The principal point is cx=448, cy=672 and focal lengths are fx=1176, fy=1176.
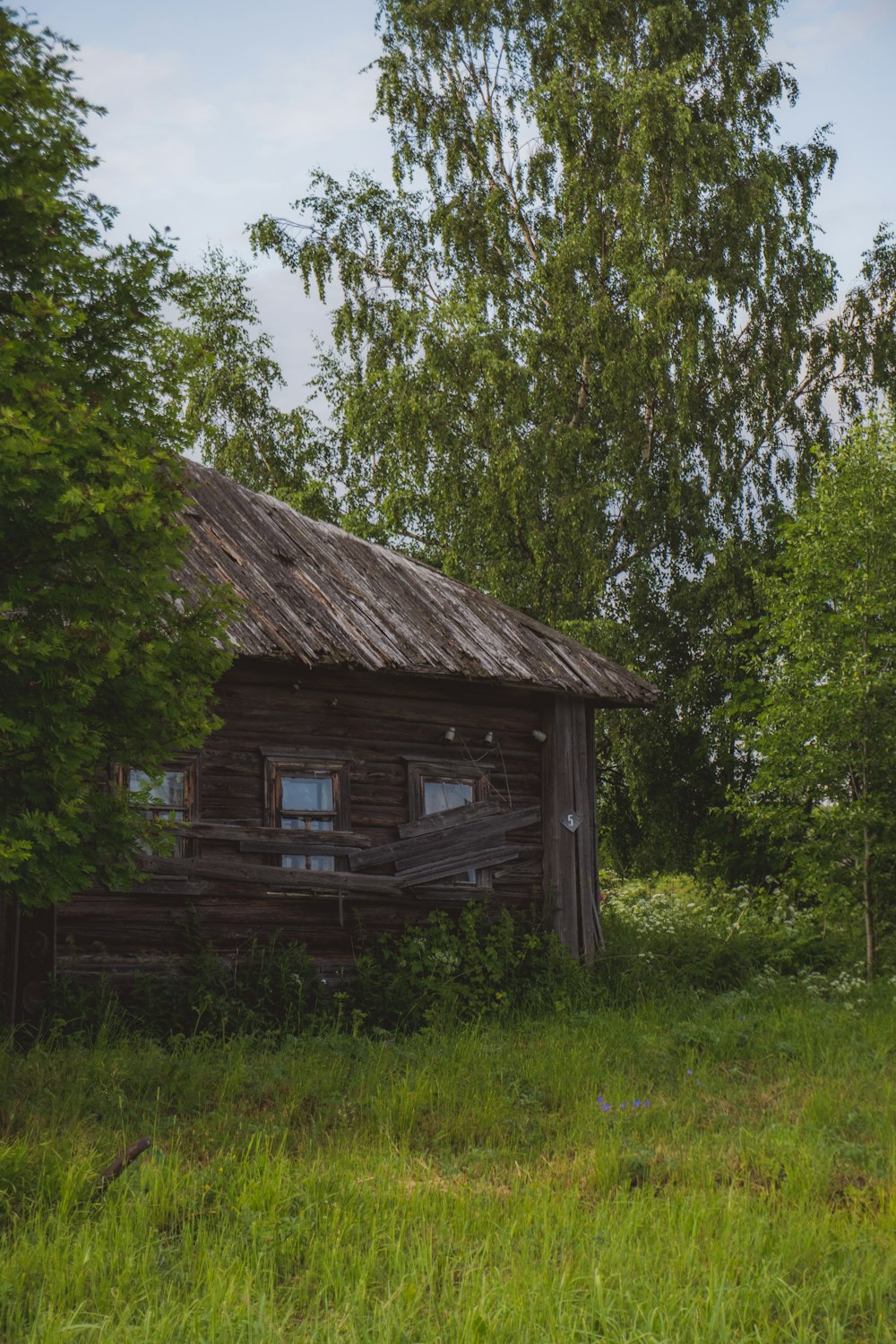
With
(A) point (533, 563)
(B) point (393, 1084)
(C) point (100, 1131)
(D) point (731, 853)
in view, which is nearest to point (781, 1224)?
(B) point (393, 1084)

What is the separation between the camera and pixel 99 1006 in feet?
27.1

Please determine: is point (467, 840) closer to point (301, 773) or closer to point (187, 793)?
point (301, 773)

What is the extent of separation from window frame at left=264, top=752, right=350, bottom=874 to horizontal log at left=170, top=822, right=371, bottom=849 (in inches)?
3.3

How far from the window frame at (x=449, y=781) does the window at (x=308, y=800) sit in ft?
2.27

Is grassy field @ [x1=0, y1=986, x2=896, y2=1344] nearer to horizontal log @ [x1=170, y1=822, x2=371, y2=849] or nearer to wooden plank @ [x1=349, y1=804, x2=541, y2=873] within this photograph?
horizontal log @ [x1=170, y1=822, x2=371, y2=849]

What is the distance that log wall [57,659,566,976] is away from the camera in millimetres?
8906

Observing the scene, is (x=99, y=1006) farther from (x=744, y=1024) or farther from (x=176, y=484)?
(x=744, y=1024)

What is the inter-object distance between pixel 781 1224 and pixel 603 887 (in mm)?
13088

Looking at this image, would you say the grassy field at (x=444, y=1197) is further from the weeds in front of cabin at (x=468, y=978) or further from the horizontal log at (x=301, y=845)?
the horizontal log at (x=301, y=845)

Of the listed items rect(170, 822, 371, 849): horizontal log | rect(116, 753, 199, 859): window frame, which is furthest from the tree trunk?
rect(116, 753, 199, 859): window frame

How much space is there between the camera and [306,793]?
9992mm

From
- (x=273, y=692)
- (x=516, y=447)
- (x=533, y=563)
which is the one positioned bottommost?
(x=273, y=692)

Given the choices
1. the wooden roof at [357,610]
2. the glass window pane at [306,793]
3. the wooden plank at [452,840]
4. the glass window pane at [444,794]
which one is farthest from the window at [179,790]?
the glass window pane at [444,794]

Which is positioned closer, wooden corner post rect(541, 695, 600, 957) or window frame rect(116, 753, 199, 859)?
window frame rect(116, 753, 199, 859)
